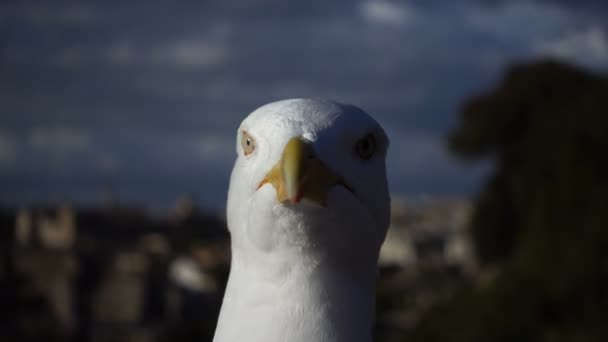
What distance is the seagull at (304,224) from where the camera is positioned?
241cm

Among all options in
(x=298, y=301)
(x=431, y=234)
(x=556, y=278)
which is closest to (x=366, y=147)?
(x=298, y=301)

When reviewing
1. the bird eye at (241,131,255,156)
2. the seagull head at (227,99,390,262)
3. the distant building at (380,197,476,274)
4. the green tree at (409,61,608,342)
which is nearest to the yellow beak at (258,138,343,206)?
the seagull head at (227,99,390,262)

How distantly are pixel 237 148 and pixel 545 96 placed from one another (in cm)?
2296

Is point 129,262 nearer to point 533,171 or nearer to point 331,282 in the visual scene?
point 533,171

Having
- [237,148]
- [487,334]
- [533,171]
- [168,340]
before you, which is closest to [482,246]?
[533,171]

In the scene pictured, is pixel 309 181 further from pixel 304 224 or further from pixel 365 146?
pixel 365 146

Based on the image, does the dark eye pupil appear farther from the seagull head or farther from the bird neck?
the bird neck

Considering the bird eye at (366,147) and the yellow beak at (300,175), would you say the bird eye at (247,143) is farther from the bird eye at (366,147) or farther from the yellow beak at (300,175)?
the bird eye at (366,147)

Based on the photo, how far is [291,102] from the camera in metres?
2.54

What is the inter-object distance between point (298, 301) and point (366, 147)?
458mm

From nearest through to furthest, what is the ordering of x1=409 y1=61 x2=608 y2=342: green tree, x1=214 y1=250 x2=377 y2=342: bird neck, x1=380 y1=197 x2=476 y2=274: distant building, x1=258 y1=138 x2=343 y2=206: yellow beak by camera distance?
x1=258 y1=138 x2=343 y2=206: yellow beak
x1=214 y1=250 x2=377 y2=342: bird neck
x1=409 y1=61 x2=608 y2=342: green tree
x1=380 y1=197 x2=476 y2=274: distant building

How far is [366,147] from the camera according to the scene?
8.46 ft

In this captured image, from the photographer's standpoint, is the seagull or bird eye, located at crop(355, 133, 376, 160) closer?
the seagull

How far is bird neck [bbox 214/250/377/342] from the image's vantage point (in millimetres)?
2439
